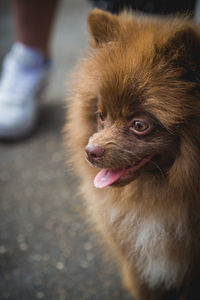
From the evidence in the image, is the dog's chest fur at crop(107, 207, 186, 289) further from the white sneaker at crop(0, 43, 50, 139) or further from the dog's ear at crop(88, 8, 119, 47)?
the white sneaker at crop(0, 43, 50, 139)

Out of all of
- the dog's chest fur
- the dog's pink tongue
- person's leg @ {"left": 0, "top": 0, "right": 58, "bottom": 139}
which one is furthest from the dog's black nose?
person's leg @ {"left": 0, "top": 0, "right": 58, "bottom": 139}

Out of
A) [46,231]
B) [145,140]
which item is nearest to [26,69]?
[46,231]

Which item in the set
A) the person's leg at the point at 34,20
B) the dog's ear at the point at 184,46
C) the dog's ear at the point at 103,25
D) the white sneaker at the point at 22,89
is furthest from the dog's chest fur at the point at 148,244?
the person's leg at the point at 34,20

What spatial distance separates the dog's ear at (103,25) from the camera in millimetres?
1626

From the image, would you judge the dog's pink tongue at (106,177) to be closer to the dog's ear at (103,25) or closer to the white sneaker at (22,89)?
the dog's ear at (103,25)

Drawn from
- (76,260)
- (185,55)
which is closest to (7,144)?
(76,260)

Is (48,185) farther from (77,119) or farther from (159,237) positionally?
(159,237)

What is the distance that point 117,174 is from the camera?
1.57 meters

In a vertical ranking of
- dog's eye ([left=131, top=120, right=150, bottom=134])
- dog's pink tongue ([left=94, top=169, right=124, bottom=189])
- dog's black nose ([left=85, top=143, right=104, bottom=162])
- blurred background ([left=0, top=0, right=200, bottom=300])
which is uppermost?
dog's eye ([left=131, top=120, right=150, bottom=134])

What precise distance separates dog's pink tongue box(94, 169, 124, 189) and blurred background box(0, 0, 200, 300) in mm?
685

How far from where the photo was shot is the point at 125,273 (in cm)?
192

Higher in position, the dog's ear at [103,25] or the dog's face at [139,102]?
the dog's ear at [103,25]

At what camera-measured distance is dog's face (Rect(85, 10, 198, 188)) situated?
54.6 inches

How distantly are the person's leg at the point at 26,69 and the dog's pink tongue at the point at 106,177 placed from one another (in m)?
1.78
